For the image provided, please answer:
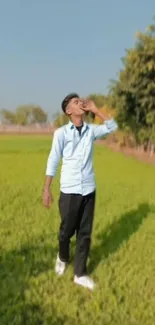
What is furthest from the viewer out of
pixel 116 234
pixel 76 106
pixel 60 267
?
pixel 116 234

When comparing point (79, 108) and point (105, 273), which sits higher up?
point (79, 108)

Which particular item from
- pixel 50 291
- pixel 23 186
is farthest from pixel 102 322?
pixel 23 186

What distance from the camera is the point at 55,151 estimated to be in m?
3.49

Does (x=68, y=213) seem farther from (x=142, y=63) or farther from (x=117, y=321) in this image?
(x=142, y=63)

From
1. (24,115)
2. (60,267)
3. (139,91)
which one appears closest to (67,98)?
(60,267)

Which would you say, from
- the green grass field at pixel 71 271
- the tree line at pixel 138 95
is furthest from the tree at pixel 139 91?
the green grass field at pixel 71 271

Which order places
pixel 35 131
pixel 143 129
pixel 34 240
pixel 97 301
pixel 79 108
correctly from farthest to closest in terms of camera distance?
pixel 35 131 → pixel 143 129 → pixel 34 240 → pixel 79 108 → pixel 97 301

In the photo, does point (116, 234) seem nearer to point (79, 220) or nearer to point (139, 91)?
point (79, 220)

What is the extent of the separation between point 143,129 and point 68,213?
1793 cm

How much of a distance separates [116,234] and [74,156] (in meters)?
2.16

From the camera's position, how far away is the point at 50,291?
3400 millimetres

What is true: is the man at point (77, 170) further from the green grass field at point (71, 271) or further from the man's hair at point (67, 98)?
the green grass field at point (71, 271)

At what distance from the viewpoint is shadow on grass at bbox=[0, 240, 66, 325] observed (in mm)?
2896

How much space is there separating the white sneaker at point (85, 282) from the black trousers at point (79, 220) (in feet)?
0.16
